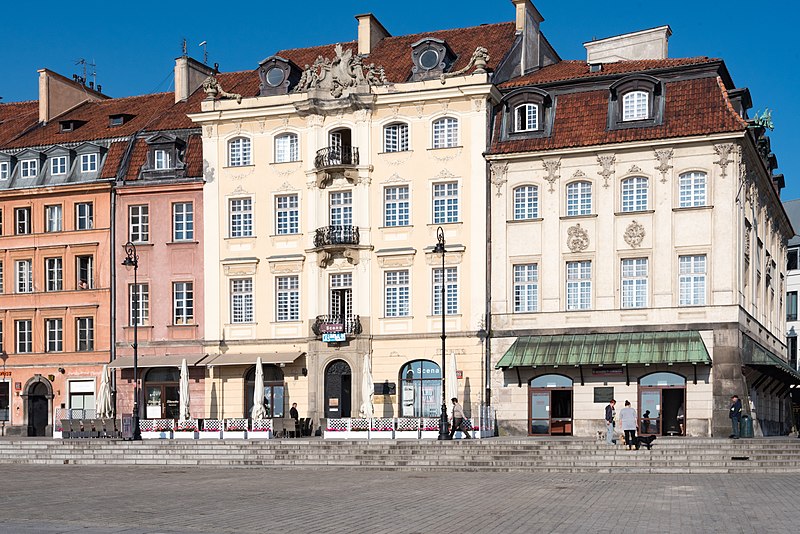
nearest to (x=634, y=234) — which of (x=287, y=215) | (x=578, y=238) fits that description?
(x=578, y=238)

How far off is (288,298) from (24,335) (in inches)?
542

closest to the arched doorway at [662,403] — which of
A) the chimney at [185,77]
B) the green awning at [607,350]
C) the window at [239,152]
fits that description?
the green awning at [607,350]

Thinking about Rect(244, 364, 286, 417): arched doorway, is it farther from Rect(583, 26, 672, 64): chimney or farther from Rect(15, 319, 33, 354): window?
Rect(583, 26, 672, 64): chimney

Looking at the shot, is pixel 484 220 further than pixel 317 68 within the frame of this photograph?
No

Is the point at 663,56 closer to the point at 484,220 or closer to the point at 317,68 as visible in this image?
the point at 484,220

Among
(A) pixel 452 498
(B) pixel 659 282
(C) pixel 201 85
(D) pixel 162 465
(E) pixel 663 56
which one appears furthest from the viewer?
(C) pixel 201 85

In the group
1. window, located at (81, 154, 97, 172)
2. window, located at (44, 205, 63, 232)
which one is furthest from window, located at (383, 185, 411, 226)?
window, located at (44, 205, 63, 232)

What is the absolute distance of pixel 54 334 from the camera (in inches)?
2242

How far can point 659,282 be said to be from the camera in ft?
155

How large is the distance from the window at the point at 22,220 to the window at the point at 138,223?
561 cm

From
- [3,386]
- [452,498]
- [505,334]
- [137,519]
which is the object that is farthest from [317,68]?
[137,519]

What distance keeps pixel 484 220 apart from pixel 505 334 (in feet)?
15.5

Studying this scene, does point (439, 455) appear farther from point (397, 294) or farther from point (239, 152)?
point (239, 152)

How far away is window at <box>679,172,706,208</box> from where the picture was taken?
46.9m
